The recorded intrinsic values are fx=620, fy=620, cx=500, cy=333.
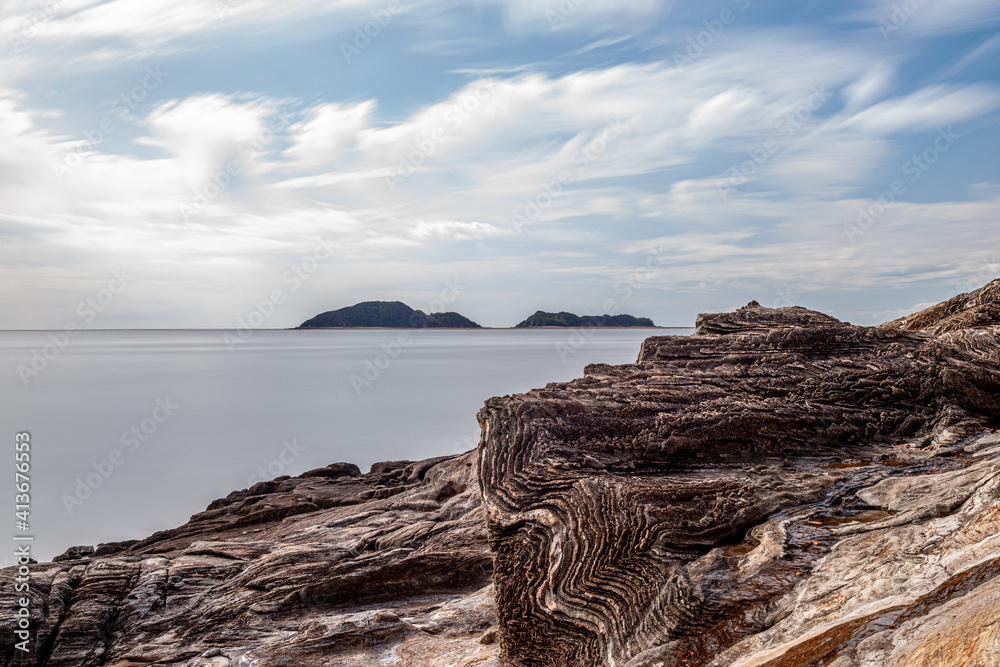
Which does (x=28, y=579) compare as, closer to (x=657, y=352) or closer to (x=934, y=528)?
(x=657, y=352)

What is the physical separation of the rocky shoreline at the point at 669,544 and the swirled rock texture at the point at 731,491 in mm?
34

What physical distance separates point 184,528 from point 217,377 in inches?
3028

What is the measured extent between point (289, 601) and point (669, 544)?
27.4 ft

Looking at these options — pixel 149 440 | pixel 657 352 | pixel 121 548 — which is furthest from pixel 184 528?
pixel 149 440

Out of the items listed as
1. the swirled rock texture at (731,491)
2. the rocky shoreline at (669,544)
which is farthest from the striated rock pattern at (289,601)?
the swirled rock texture at (731,491)

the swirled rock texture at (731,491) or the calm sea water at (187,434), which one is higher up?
the swirled rock texture at (731,491)

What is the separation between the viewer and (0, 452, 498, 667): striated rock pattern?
11445 mm

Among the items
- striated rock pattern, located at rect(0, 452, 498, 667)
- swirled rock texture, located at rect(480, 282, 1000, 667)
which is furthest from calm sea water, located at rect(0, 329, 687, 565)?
swirled rock texture, located at rect(480, 282, 1000, 667)

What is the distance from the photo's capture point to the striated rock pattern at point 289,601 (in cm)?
1145

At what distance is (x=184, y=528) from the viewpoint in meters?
19.1

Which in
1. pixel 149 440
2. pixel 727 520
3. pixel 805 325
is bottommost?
pixel 149 440

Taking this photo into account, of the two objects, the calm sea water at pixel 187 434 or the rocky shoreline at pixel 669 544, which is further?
the calm sea water at pixel 187 434

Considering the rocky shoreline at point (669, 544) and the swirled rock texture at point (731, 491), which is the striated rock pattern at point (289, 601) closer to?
the rocky shoreline at point (669, 544)

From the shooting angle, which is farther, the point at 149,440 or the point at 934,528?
the point at 149,440
